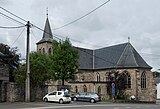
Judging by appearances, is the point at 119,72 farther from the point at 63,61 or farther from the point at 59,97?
the point at 59,97

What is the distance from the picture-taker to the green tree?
5147 cm

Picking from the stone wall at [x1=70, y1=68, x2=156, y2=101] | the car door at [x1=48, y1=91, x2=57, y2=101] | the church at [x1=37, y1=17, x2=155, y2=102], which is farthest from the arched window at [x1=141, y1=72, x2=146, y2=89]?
the car door at [x1=48, y1=91, x2=57, y2=101]

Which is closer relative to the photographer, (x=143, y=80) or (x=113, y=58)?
(x=143, y=80)

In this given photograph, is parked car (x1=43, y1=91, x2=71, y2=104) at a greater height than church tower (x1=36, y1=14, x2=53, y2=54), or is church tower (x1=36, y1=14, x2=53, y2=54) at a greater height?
church tower (x1=36, y1=14, x2=53, y2=54)

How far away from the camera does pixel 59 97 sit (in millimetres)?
40062

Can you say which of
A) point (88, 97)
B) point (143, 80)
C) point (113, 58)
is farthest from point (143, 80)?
point (88, 97)

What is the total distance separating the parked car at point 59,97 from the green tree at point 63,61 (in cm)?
1045

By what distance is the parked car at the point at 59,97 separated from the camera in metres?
39.7

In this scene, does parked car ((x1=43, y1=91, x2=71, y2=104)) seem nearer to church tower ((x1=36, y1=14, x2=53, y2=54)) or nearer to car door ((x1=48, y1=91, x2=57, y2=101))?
car door ((x1=48, y1=91, x2=57, y2=101))

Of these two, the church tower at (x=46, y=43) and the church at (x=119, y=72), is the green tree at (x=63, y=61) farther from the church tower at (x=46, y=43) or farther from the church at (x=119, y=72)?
the church tower at (x=46, y=43)

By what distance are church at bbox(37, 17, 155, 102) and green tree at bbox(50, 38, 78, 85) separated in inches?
404

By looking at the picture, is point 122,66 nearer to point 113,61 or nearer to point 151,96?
point 113,61

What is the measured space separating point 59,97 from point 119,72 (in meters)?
26.2

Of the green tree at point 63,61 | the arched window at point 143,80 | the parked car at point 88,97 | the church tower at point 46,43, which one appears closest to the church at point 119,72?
the arched window at point 143,80
